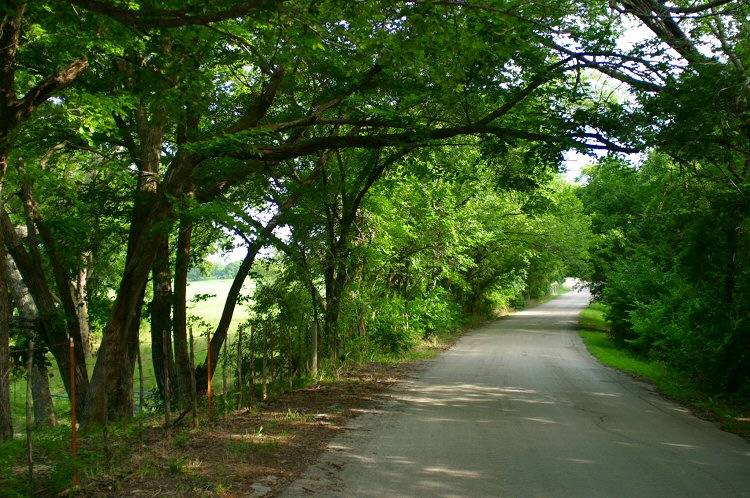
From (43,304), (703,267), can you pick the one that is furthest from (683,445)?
(43,304)

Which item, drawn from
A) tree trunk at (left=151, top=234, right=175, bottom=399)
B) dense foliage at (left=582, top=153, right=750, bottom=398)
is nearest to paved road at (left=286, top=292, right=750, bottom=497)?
dense foliage at (left=582, top=153, right=750, bottom=398)

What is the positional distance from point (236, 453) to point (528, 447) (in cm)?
364

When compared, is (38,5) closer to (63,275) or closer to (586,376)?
(63,275)

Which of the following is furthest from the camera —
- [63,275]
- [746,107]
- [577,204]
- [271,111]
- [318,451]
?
[577,204]

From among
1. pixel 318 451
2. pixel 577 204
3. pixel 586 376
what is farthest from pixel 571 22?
pixel 577 204

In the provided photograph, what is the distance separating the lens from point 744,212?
10.0 m

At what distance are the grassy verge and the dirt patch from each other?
19.8 feet

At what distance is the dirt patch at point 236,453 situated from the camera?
18.7 feet

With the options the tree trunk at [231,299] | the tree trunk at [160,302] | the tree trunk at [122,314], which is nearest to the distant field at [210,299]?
the tree trunk at [231,299]

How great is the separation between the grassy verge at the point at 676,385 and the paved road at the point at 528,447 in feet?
1.50

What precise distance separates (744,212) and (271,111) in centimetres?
937

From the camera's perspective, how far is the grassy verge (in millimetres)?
10701

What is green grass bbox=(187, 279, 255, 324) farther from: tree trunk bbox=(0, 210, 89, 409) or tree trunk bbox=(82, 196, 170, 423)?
tree trunk bbox=(82, 196, 170, 423)

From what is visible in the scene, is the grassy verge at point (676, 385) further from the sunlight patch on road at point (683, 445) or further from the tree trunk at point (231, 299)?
the tree trunk at point (231, 299)
